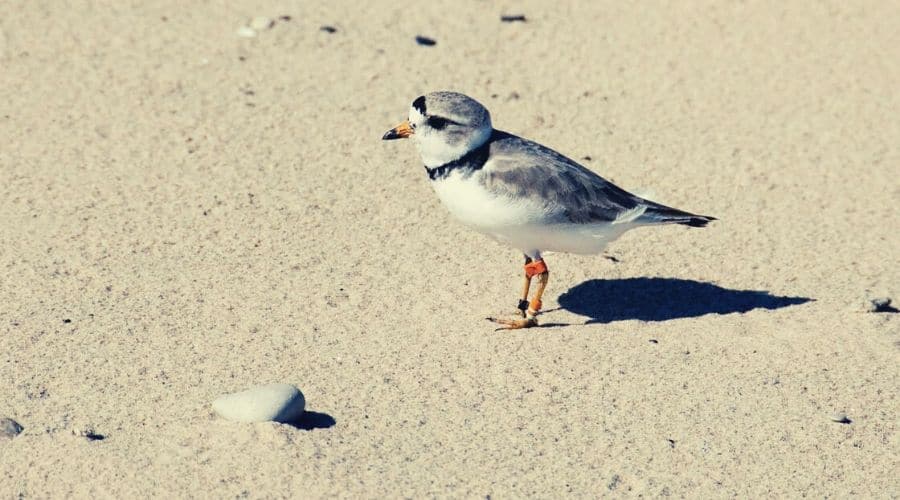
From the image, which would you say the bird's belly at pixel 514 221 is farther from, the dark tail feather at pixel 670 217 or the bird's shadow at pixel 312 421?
the bird's shadow at pixel 312 421

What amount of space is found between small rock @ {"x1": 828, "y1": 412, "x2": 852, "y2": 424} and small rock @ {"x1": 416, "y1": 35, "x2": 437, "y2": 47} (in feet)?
18.1

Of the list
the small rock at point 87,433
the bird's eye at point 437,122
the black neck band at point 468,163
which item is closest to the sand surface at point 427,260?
the small rock at point 87,433

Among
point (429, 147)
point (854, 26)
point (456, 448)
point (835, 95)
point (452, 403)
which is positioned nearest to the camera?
point (456, 448)

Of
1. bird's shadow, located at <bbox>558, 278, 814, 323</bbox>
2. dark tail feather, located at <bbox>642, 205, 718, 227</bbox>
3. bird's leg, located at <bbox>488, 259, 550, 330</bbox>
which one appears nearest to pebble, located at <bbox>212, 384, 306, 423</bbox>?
bird's leg, located at <bbox>488, 259, 550, 330</bbox>

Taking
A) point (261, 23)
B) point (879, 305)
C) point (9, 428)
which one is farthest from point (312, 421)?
point (261, 23)

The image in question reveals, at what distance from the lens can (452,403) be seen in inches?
243

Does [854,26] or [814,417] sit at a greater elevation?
[854,26]

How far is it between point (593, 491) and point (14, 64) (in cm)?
650

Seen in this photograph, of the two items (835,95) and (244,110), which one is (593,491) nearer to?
(244,110)

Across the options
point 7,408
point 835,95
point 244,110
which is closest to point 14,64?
point 244,110

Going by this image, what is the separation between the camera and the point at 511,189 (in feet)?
21.7

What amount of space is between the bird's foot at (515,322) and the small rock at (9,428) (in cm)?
274

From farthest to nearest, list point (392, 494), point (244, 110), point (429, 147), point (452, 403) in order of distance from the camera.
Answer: point (244, 110)
point (429, 147)
point (452, 403)
point (392, 494)

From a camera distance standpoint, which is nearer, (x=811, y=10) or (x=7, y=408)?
(x=7, y=408)
